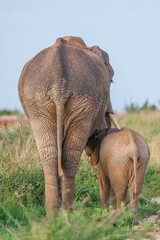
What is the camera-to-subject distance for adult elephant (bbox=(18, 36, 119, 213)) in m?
8.97

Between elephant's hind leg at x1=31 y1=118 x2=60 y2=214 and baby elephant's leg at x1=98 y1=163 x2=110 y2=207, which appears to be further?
baby elephant's leg at x1=98 y1=163 x2=110 y2=207

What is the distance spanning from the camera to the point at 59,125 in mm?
8906

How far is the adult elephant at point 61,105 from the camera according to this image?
29.4ft

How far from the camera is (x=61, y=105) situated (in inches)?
351

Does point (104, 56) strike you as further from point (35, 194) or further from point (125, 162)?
point (125, 162)

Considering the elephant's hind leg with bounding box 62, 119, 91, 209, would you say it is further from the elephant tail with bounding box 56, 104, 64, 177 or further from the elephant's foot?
the elephant tail with bounding box 56, 104, 64, 177

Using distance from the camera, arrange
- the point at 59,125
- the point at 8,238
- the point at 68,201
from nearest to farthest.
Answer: the point at 8,238 < the point at 59,125 < the point at 68,201

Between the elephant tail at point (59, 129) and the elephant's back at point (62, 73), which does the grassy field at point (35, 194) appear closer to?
the elephant tail at point (59, 129)

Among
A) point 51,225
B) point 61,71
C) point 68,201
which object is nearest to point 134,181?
point 68,201

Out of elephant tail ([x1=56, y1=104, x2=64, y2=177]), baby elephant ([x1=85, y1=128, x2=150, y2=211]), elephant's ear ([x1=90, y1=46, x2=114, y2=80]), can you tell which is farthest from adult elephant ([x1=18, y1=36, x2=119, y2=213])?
elephant's ear ([x1=90, y1=46, x2=114, y2=80])

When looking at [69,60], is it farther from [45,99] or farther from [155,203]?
[155,203]

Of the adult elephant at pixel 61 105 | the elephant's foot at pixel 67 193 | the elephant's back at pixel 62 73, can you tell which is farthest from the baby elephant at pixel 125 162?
the elephant's back at pixel 62 73

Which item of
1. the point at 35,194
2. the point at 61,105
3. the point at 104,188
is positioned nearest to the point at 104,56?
the point at 104,188

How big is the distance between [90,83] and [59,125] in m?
0.65
